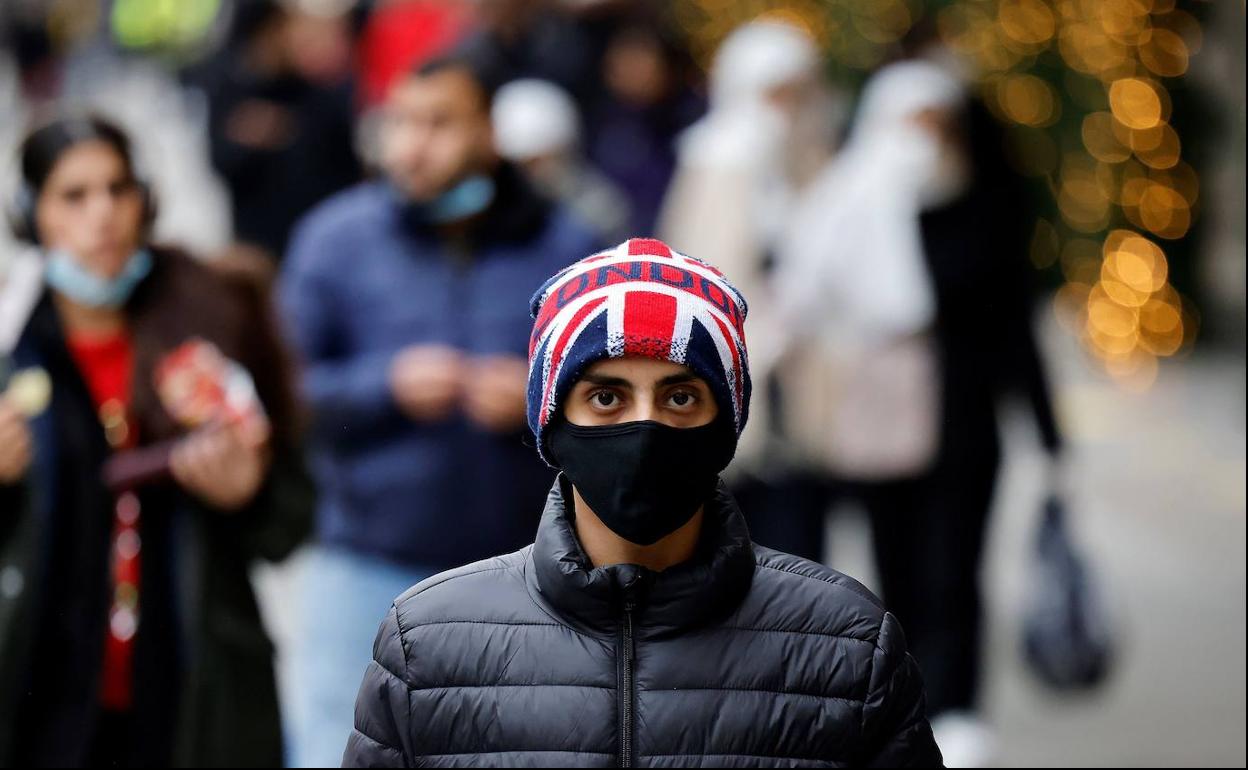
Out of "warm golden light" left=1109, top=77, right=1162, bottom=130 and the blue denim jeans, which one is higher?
"warm golden light" left=1109, top=77, right=1162, bottom=130

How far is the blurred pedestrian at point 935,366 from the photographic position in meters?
7.54

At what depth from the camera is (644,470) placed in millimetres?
3279

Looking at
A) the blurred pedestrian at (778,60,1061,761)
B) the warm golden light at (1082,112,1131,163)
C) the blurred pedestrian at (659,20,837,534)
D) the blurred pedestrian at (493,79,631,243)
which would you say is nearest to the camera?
the blurred pedestrian at (778,60,1061,761)

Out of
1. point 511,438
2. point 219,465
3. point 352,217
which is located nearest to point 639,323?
point 219,465

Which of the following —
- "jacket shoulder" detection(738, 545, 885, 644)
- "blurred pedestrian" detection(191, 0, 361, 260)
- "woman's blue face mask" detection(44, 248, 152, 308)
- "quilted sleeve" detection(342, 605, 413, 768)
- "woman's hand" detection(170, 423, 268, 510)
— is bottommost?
"quilted sleeve" detection(342, 605, 413, 768)

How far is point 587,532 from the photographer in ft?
11.2

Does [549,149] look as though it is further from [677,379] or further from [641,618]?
[641,618]

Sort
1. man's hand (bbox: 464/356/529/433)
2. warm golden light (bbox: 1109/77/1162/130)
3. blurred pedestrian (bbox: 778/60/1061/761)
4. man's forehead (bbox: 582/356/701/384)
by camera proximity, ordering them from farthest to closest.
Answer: warm golden light (bbox: 1109/77/1162/130) → blurred pedestrian (bbox: 778/60/1061/761) → man's hand (bbox: 464/356/529/433) → man's forehead (bbox: 582/356/701/384)

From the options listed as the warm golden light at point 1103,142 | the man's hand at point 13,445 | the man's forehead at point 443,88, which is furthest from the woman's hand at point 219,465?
the warm golden light at point 1103,142

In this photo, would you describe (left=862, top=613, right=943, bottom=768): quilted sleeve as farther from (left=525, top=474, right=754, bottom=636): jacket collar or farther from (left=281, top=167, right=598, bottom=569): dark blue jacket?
(left=281, top=167, right=598, bottom=569): dark blue jacket

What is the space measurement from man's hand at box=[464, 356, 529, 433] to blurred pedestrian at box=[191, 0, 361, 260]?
500 cm

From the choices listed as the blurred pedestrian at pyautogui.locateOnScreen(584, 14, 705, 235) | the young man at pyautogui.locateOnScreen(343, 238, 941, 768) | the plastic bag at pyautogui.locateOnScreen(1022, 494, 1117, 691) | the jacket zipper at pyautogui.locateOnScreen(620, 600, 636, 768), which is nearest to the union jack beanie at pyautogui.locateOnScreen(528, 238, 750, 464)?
the young man at pyautogui.locateOnScreen(343, 238, 941, 768)

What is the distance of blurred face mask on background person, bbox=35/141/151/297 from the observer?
209 inches

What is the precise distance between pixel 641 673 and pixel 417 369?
121 inches
